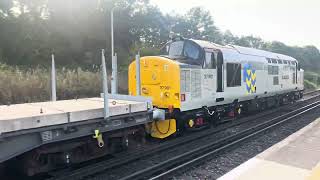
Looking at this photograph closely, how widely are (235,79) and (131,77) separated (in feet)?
14.9

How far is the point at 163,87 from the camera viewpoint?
11438 millimetres

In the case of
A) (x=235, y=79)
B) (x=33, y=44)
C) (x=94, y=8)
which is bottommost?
(x=235, y=79)

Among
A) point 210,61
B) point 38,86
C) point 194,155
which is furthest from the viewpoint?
point 38,86

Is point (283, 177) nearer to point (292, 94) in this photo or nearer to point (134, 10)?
point (292, 94)

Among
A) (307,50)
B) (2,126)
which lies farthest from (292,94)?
(307,50)

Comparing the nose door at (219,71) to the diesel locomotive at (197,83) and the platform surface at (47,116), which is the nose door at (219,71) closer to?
the diesel locomotive at (197,83)

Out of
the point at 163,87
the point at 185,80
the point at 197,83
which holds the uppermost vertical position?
the point at 185,80

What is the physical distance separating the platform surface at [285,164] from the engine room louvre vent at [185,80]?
3410mm

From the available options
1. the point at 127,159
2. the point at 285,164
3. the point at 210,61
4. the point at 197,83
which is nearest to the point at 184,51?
the point at 210,61

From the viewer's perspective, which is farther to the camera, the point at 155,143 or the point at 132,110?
the point at 155,143

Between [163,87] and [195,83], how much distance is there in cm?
122

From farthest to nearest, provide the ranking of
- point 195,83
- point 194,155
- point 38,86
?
point 38,86 < point 195,83 < point 194,155

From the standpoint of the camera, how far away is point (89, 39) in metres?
38.1

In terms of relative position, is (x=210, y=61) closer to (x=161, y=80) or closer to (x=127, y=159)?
(x=161, y=80)
